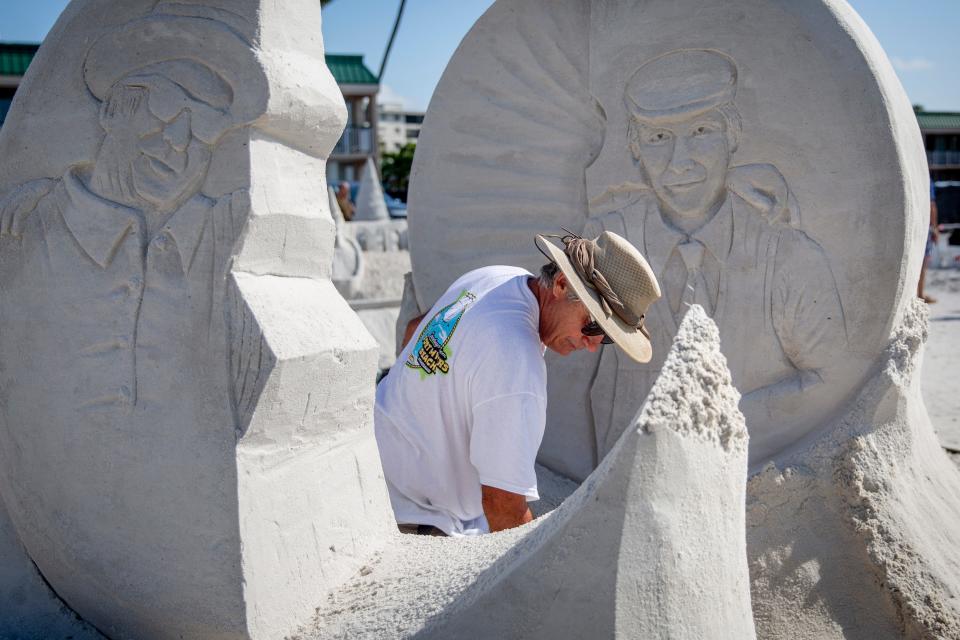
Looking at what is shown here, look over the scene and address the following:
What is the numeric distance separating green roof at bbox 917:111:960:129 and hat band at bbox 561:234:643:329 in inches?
968

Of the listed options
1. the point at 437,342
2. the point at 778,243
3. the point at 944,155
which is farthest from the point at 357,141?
the point at 437,342

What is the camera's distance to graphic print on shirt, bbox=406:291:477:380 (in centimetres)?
230

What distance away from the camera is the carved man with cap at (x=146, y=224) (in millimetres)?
1634

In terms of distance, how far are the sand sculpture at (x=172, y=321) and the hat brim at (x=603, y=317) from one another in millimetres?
564

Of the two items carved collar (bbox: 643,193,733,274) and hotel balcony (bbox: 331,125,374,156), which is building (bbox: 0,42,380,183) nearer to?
hotel balcony (bbox: 331,125,374,156)

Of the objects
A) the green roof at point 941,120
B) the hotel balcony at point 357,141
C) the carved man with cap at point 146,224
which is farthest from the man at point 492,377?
the green roof at point 941,120

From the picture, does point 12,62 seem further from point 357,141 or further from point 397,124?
point 397,124

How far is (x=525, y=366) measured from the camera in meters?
2.14

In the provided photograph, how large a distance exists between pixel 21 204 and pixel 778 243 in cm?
221

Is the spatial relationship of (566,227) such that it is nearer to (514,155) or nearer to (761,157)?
(514,155)

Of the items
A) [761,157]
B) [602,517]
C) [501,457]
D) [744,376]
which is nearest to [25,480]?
[501,457]

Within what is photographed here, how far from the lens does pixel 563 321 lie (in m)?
2.28

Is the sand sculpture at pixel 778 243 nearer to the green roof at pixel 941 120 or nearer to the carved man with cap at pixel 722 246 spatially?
the carved man with cap at pixel 722 246

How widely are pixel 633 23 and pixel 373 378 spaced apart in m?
1.92
